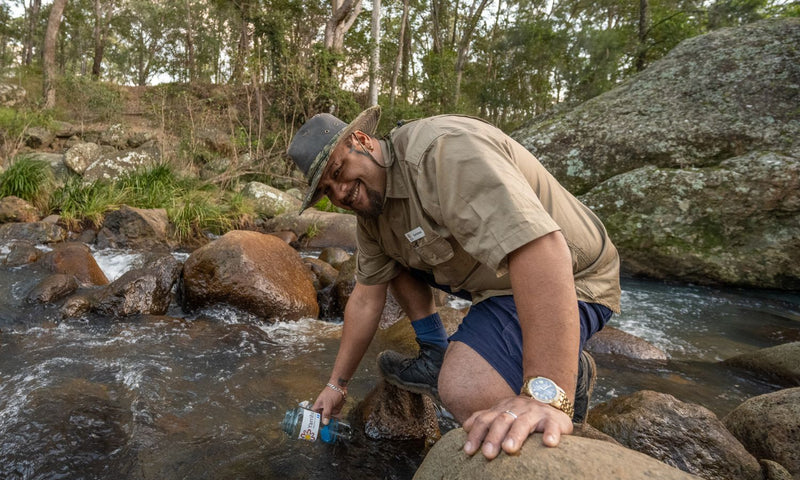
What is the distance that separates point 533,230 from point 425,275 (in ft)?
3.78

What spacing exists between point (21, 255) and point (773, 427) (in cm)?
704

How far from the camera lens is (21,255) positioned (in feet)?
18.2

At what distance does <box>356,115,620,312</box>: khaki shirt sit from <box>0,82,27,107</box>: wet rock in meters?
21.5

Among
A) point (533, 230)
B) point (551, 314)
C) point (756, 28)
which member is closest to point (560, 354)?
point (551, 314)

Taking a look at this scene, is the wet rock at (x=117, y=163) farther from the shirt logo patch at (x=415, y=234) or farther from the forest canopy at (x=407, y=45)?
the shirt logo patch at (x=415, y=234)

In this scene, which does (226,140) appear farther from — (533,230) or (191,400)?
(533,230)

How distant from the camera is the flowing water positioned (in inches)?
88.9

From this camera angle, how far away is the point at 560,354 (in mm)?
1312

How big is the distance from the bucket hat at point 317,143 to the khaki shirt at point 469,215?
162 mm

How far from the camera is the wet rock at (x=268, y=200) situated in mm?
9469

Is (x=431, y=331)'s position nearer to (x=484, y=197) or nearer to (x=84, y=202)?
(x=484, y=197)

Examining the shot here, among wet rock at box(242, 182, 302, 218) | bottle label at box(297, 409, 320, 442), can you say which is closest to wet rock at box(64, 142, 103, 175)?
wet rock at box(242, 182, 302, 218)

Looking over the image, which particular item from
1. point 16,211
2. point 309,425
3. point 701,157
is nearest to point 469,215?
point 309,425

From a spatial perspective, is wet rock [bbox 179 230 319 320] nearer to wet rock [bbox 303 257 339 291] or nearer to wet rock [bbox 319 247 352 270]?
wet rock [bbox 303 257 339 291]
